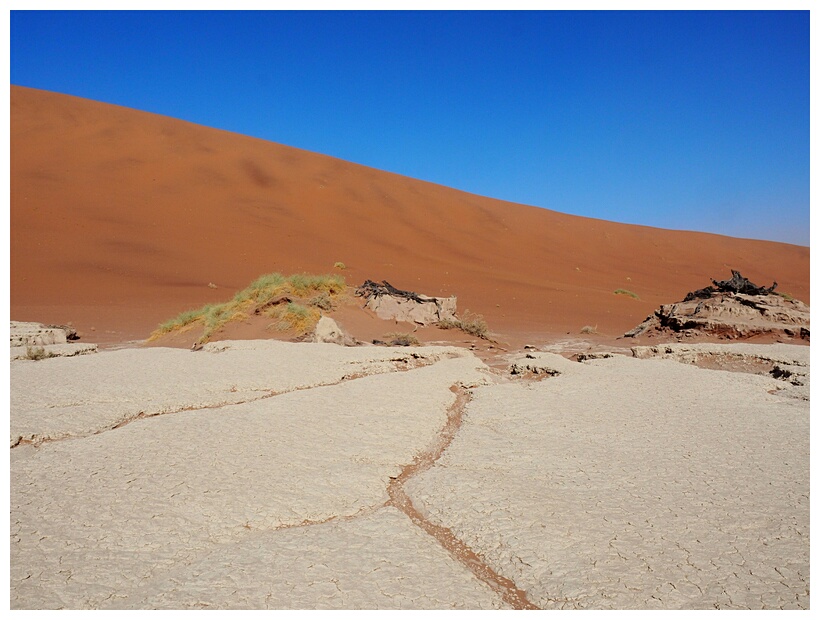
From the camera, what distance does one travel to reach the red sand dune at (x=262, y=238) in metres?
19.3

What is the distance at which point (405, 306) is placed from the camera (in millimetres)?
11375

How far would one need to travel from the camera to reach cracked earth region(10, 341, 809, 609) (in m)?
2.19

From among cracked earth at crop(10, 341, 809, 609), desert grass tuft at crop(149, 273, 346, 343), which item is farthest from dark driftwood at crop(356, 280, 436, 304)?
cracked earth at crop(10, 341, 809, 609)

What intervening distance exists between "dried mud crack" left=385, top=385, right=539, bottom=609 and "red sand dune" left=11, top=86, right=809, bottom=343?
400 inches

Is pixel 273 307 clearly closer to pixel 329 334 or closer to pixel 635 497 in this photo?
pixel 329 334

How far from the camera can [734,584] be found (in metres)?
2.19

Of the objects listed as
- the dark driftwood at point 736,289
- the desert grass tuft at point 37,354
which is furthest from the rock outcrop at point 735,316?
the desert grass tuft at point 37,354

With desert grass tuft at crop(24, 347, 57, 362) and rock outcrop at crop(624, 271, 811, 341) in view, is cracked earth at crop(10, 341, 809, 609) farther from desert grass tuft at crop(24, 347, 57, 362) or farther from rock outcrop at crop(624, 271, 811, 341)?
rock outcrop at crop(624, 271, 811, 341)

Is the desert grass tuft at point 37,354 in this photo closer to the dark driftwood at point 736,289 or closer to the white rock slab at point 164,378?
the white rock slab at point 164,378

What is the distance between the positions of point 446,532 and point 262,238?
28.9 m

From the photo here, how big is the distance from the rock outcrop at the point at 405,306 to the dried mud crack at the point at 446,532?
701cm

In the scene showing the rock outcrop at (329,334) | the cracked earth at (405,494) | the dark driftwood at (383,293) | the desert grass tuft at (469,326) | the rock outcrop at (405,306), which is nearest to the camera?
the cracked earth at (405,494)

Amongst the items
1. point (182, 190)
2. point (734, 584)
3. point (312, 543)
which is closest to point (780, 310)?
point (734, 584)
